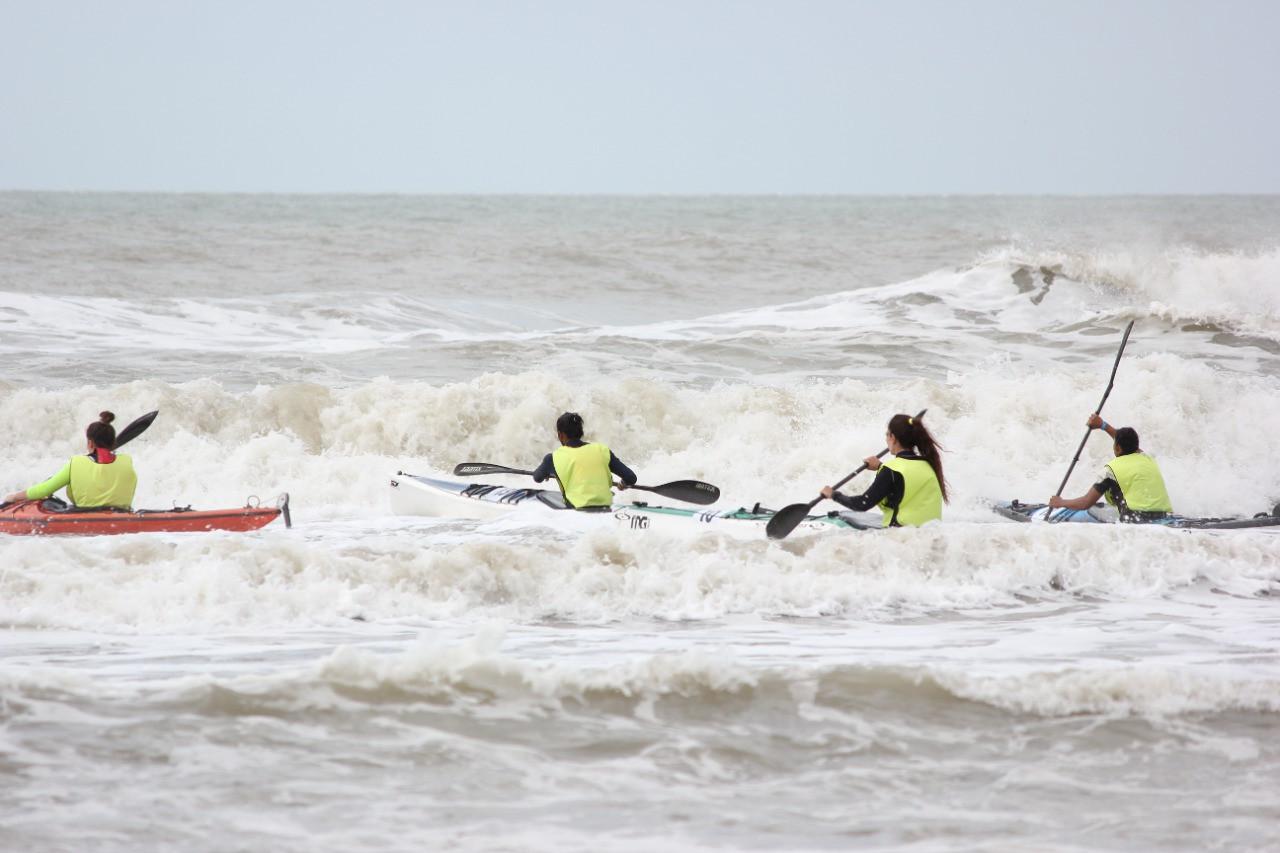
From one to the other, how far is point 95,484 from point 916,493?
17.7 feet

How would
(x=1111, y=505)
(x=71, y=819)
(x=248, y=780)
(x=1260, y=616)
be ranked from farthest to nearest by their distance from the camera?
(x=1111, y=505) < (x=1260, y=616) < (x=248, y=780) < (x=71, y=819)

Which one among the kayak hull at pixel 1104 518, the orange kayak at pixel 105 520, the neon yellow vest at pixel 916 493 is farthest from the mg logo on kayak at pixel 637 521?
the kayak hull at pixel 1104 518

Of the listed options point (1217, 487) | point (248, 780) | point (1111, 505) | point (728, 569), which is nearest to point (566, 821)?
point (248, 780)

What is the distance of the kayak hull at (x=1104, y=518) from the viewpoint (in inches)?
330

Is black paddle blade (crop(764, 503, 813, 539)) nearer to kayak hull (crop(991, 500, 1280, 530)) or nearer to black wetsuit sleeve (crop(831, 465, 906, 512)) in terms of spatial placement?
black wetsuit sleeve (crop(831, 465, 906, 512))

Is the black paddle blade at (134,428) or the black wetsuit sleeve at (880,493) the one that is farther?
the black paddle blade at (134,428)

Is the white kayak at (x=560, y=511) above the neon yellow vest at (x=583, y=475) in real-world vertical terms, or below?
below

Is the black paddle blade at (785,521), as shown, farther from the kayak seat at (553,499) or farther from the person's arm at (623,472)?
the kayak seat at (553,499)

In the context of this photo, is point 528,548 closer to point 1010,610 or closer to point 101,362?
point 1010,610

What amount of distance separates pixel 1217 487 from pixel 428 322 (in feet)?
40.1

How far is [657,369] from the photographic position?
16.7 m

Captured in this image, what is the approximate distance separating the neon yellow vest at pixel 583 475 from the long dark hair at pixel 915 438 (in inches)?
86.3

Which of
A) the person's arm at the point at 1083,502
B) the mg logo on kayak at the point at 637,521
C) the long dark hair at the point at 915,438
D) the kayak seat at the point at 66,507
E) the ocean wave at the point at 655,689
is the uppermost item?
the long dark hair at the point at 915,438

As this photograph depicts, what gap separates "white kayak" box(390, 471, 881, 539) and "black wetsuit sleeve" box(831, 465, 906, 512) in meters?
0.30
